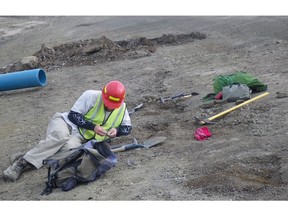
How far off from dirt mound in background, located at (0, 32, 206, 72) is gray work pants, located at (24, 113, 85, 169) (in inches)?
263

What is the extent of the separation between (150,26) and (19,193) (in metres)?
12.4

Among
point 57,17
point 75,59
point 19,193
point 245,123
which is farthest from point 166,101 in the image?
point 57,17

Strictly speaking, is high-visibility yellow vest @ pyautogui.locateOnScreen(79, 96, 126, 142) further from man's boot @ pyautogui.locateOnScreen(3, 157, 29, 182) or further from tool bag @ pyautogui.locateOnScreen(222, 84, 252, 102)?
tool bag @ pyautogui.locateOnScreen(222, 84, 252, 102)

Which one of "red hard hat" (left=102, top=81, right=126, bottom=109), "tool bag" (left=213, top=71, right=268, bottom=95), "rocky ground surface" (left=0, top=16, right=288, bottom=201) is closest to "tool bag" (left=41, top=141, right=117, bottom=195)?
"rocky ground surface" (left=0, top=16, right=288, bottom=201)

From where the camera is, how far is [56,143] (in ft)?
23.2

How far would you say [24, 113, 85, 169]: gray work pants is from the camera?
7.04 metres

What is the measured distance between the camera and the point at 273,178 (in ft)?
20.0

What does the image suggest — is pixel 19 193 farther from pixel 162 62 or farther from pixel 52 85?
pixel 162 62

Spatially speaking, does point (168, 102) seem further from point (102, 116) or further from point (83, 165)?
point (83, 165)

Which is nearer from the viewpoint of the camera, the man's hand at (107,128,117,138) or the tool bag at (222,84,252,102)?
the man's hand at (107,128,117,138)

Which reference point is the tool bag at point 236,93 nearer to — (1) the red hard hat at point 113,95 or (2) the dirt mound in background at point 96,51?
(1) the red hard hat at point 113,95

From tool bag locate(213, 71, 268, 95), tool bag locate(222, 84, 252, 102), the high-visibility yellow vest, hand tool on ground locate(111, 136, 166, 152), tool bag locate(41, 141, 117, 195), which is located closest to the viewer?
tool bag locate(41, 141, 117, 195)

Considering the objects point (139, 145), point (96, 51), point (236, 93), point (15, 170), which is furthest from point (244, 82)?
point (96, 51)

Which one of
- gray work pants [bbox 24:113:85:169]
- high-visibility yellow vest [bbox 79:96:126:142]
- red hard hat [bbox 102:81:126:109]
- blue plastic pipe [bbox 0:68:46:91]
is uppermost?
red hard hat [bbox 102:81:126:109]
